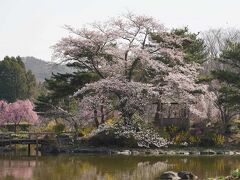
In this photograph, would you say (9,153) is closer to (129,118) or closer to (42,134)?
(42,134)

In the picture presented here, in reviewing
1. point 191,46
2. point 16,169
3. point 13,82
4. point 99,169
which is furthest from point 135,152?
point 13,82

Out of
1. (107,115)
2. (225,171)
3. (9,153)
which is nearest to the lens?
(225,171)

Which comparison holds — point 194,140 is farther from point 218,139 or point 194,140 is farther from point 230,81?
point 230,81

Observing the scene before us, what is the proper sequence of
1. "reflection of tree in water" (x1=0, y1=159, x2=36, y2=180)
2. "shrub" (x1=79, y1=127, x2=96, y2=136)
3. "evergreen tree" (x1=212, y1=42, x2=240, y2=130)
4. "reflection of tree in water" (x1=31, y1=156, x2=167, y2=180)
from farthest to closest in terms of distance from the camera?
1. "shrub" (x1=79, y1=127, x2=96, y2=136)
2. "evergreen tree" (x1=212, y1=42, x2=240, y2=130)
3. "reflection of tree in water" (x1=0, y1=159, x2=36, y2=180)
4. "reflection of tree in water" (x1=31, y1=156, x2=167, y2=180)

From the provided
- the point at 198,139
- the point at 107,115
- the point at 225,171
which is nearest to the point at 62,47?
the point at 107,115

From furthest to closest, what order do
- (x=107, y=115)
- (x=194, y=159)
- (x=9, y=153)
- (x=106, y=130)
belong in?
(x=107, y=115) < (x=9, y=153) < (x=106, y=130) < (x=194, y=159)

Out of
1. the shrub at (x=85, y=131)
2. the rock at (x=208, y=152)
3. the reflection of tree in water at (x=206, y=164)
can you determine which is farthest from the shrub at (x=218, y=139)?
the shrub at (x=85, y=131)

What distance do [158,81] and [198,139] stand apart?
5247 millimetres

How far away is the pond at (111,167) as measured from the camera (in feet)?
70.1

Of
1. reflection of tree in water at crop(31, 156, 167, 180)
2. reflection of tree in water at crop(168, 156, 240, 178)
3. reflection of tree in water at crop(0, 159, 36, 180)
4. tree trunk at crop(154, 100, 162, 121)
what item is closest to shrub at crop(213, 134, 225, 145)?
tree trunk at crop(154, 100, 162, 121)

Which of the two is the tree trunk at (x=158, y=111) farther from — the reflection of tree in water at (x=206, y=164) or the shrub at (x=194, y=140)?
the reflection of tree in water at (x=206, y=164)

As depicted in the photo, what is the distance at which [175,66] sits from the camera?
37844 millimetres

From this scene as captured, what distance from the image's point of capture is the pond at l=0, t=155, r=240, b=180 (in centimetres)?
2138

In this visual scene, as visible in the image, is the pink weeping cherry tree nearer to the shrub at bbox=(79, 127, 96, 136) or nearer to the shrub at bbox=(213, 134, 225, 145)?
the shrub at bbox=(79, 127, 96, 136)
